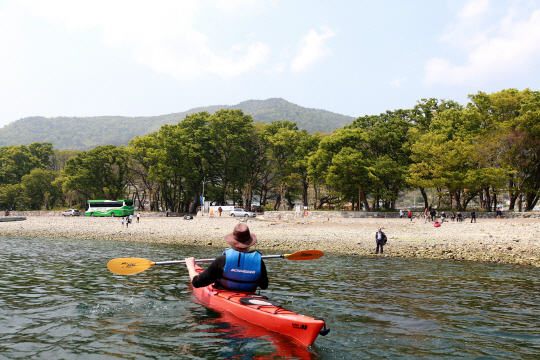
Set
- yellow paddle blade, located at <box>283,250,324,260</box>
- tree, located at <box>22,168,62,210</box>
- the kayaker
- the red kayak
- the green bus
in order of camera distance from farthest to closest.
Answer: tree, located at <box>22,168,62,210</box>
the green bus
yellow paddle blade, located at <box>283,250,324,260</box>
the kayaker
the red kayak

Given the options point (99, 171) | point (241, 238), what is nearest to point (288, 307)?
point (241, 238)

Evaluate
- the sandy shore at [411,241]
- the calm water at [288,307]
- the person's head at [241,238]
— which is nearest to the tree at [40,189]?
the sandy shore at [411,241]

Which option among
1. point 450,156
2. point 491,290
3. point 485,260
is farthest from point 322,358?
point 450,156

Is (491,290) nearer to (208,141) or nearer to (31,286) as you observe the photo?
(31,286)

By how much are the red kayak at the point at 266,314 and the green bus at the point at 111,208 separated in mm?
48259

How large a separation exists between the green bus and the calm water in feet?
130

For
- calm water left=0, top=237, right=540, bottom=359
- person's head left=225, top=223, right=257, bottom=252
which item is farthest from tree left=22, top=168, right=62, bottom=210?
person's head left=225, top=223, right=257, bottom=252

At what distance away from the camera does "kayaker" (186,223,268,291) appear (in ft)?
20.6

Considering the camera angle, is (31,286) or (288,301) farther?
(31,286)

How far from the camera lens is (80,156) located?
63031 millimetres

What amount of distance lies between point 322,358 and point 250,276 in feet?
6.82

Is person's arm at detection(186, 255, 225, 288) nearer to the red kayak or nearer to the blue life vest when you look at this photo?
the blue life vest

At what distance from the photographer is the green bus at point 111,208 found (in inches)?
2031

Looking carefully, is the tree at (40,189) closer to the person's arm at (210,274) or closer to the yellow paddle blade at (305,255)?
the yellow paddle blade at (305,255)
